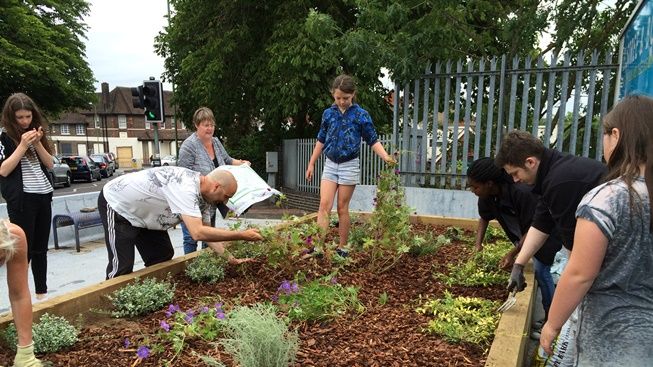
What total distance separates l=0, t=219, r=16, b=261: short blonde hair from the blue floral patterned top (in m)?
2.65

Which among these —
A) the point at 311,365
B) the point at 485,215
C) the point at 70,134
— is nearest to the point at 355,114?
the point at 485,215

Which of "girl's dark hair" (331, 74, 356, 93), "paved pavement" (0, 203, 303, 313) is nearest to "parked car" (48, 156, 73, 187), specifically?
"paved pavement" (0, 203, 303, 313)

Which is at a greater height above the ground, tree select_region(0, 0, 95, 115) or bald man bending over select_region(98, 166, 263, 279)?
tree select_region(0, 0, 95, 115)

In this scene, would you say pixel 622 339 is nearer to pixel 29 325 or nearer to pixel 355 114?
pixel 29 325

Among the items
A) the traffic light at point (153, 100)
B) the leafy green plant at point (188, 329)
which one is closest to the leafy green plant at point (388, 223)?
the leafy green plant at point (188, 329)

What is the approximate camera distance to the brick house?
6331 cm

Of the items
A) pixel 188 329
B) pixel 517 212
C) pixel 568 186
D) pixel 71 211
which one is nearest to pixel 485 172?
pixel 517 212

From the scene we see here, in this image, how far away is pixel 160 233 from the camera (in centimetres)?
375

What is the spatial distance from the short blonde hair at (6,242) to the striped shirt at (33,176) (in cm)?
222

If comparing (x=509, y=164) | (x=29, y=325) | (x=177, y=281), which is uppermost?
(x=509, y=164)

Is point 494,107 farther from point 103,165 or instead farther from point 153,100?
point 103,165

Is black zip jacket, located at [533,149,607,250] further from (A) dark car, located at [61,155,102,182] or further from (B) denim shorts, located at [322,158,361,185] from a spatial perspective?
(A) dark car, located at [61,155,102,182]

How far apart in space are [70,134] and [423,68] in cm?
7021

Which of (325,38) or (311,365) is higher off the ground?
(325,38)
